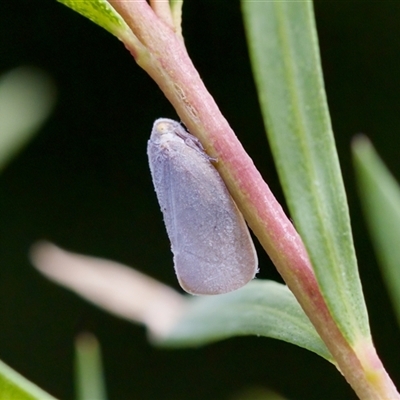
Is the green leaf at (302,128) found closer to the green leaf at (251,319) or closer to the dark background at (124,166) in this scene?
the green leaf at (251,319)

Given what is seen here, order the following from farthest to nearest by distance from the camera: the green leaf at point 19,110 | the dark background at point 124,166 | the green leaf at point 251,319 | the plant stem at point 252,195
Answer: the dark background at point 124,166 < the green leaf at point 19,110 < the green leaf at point 251,319 < the plant stem at point 252,195

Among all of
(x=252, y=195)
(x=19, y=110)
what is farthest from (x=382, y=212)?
(x=19, y=110)

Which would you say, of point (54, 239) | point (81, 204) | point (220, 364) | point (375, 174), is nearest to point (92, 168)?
point (81, 204)

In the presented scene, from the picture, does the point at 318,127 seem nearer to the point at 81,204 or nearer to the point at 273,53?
the point at 273,53

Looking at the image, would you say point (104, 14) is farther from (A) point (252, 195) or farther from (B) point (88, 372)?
(B) point (88, 372)

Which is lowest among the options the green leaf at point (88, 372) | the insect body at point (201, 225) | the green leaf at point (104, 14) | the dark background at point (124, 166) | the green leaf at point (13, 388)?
the dark background at point (124, 166)

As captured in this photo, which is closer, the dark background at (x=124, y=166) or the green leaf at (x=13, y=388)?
the green leaf at (x=13, y=388)

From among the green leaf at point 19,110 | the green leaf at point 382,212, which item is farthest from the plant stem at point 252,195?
the green leaf at point 19,110

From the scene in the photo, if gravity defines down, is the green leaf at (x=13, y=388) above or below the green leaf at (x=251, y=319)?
above
